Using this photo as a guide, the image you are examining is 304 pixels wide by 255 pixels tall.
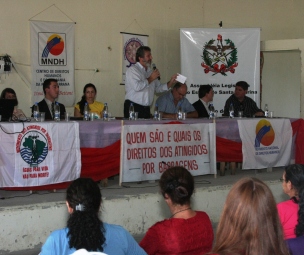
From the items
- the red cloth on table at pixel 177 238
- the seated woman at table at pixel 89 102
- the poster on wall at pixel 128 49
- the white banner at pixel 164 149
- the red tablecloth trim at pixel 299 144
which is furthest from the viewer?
the poster on wall at pixel 128 49

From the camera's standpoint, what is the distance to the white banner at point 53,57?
8.47m

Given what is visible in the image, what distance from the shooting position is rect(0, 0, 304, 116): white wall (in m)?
8.37

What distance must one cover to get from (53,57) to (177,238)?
6172 mm

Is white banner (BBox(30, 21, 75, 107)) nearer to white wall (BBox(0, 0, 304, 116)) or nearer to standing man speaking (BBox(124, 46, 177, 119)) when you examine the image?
white wall (BBox(0, 0, 304, 116))

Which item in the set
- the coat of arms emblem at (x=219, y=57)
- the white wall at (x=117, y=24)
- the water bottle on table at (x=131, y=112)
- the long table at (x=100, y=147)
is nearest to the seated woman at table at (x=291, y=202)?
the long table at (x=100, y=147)

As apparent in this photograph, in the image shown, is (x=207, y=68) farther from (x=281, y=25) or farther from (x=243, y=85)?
(x=281, y=25)

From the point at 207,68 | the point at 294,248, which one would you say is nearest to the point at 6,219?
the point at 294,248

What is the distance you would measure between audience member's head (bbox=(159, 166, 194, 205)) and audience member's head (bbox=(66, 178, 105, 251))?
0.44m

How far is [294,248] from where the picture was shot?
235 centimetres

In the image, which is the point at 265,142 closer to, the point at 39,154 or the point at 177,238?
the point at 39,154

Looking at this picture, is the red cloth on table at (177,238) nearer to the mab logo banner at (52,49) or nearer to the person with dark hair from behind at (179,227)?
the person with dark hair from behind at (179,227)

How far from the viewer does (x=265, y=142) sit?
765 centimetres

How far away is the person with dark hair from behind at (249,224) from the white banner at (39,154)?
12.7 feet

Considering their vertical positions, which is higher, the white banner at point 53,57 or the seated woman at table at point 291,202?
the white banner at point 53,57
